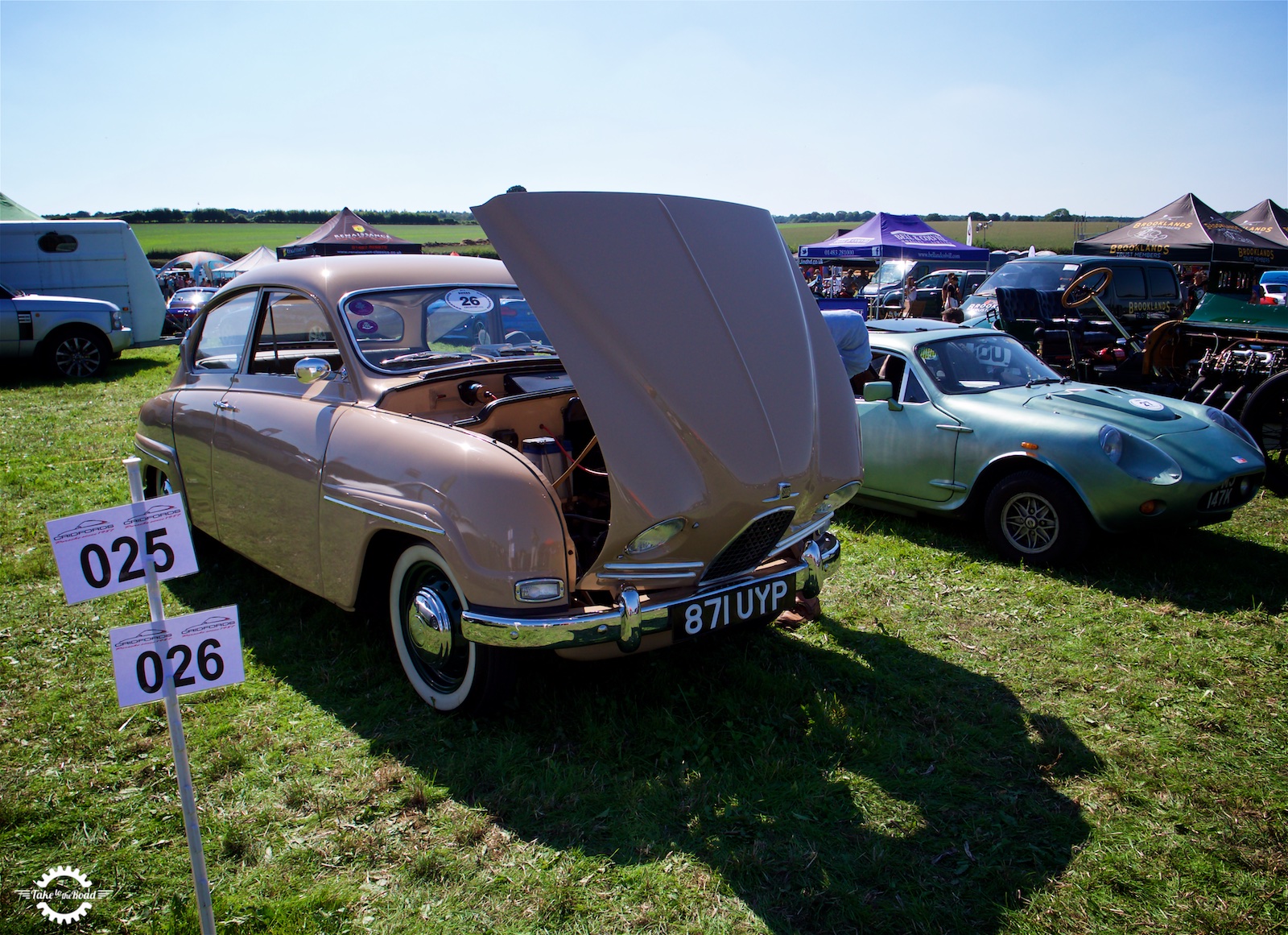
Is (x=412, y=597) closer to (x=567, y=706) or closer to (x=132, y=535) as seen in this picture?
(x=567, y=706)

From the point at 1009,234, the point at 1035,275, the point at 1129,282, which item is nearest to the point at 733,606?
the point at 1035,275

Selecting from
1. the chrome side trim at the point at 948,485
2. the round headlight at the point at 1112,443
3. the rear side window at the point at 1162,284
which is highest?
the rear side window at the point at 1162,284

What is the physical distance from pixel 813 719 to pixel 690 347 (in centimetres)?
164

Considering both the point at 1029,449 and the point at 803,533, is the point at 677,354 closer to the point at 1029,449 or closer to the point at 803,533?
the point at 803,533

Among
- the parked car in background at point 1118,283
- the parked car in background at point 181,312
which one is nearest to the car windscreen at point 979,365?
the parked car in background at point 1118,283

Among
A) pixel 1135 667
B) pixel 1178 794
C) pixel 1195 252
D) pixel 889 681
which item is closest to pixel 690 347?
pixel 889 681

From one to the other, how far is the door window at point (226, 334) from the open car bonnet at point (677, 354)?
1990mm

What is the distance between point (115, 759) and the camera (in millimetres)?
3184

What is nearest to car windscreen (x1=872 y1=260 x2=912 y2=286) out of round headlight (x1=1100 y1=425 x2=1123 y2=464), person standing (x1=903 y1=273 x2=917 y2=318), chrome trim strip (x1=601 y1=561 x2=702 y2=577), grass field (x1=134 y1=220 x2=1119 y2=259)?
person standing (x1=903 y1=273 x2=917 y2=318)

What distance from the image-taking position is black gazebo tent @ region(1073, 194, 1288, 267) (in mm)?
18469

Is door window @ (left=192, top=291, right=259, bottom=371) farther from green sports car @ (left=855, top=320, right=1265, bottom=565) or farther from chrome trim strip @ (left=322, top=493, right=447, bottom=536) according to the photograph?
green sports car @ (left=855, top=320, right=1265, bottom=565)

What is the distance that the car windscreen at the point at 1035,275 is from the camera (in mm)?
10969

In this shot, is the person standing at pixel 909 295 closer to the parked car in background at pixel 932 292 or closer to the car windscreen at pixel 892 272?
the parked car in background at pixel 932 292

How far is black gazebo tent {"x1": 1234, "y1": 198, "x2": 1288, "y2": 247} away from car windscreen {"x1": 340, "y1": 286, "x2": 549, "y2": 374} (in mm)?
23554
